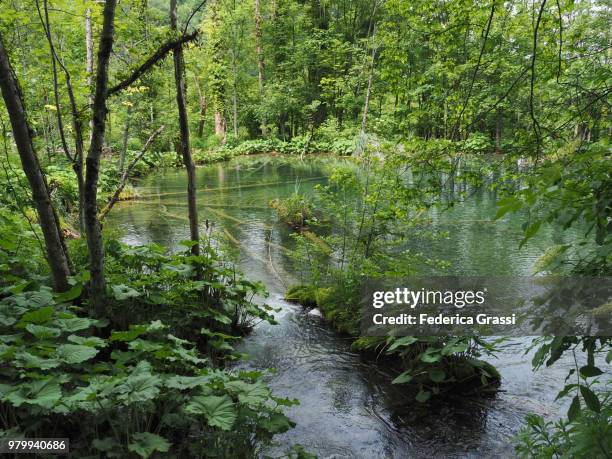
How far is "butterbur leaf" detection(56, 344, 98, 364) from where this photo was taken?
2469 mm

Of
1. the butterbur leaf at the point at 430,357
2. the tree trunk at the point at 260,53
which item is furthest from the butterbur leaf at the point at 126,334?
the tree trunk at the point at 260,53

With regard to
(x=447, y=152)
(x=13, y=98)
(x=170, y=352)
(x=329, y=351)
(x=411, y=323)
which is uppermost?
(x=13, y=98)

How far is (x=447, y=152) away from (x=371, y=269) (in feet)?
6.19

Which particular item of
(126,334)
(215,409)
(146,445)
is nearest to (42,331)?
(126,334)

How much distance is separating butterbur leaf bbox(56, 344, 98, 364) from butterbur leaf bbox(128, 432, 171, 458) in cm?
54

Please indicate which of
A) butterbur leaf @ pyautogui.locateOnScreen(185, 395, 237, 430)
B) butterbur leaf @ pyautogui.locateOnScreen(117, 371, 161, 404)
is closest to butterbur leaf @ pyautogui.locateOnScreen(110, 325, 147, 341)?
butterbur leaf @ pyautogui.locateOnScreen(117, 371, 161, 404)

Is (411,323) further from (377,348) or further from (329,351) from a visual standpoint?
(329,351)

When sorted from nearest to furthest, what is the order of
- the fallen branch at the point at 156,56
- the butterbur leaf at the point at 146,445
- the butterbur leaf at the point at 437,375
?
the butterbur leaf at the point at 146,445 → the fallen branch at the point at 156,56 → the butterbur leaf at the point at 437,375

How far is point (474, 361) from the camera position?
4.19 metres

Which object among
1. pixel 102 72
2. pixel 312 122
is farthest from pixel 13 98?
pixel 312 122

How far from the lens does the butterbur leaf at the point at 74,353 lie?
2.47m

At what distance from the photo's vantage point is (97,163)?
3.39m

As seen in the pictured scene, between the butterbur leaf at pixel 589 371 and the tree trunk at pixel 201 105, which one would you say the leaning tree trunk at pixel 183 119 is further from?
the tree trunk at pixel 201 105

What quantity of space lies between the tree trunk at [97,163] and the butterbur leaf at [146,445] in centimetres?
173
